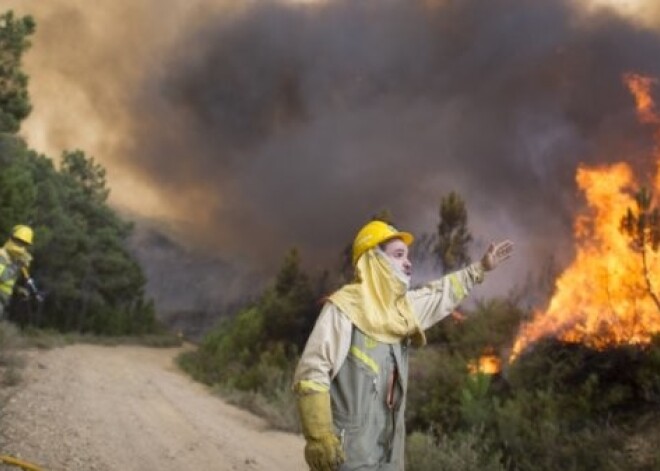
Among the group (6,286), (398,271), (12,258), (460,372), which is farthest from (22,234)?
(398,271)

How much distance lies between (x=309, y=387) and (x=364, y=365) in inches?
14.7

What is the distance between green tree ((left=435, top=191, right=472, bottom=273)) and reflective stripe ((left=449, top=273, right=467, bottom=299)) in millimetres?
19263

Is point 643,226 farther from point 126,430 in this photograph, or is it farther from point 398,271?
point 398,271

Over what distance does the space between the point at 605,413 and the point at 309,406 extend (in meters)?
6.32

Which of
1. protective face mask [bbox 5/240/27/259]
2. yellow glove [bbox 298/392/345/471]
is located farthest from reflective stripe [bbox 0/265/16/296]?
yellow glove [bbox 298/392/345/471]

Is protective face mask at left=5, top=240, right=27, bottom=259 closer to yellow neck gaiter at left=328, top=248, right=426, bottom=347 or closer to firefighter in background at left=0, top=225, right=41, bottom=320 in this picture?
firefighter in background at left=0, top=225, right=41, bottom=320

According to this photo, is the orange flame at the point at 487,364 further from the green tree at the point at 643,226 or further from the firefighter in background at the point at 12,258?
the firefighter in background at the point at 12,258

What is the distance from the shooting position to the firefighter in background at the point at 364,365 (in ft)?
11.2

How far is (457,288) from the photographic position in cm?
435

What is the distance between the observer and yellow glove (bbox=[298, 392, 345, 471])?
334cm

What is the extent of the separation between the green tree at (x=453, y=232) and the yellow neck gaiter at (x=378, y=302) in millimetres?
19814

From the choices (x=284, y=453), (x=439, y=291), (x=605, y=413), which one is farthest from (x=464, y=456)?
(x=439, y=291)

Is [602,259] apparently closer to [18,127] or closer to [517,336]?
[517,336]

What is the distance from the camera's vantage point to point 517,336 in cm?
1204
